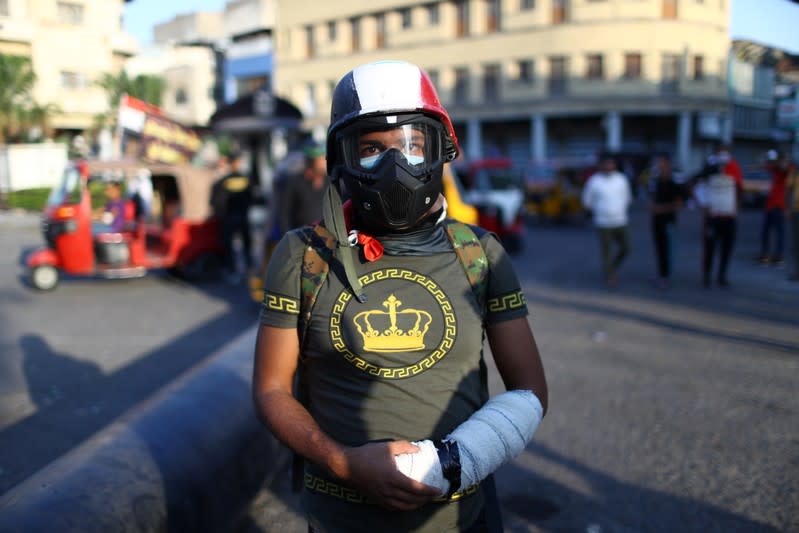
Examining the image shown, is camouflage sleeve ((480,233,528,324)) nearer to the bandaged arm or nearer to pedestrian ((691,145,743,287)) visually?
the bandaged arm

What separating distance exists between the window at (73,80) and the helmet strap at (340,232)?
9.54 metres

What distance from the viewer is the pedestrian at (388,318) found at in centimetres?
175

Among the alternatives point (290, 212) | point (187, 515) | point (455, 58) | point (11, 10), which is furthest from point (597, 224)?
point (455, 58)

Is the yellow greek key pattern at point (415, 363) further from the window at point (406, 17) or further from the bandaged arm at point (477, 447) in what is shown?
the window at point (406, 17)

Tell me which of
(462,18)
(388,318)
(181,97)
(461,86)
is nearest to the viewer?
(388,318)

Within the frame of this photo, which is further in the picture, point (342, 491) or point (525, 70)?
point (525, 70)

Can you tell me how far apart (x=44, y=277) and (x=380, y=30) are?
118ft

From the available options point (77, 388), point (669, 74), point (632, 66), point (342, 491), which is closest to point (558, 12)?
point (632, 66)

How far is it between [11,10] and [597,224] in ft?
24.6

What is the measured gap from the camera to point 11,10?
262 inches

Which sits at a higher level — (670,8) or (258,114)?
(670,8)

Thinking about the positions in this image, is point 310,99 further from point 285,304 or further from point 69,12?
point 285,304

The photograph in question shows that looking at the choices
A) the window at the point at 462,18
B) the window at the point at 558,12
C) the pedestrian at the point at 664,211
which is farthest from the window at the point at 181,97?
the pedestrian at the point at 664,211

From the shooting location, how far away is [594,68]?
3581 centimetres
